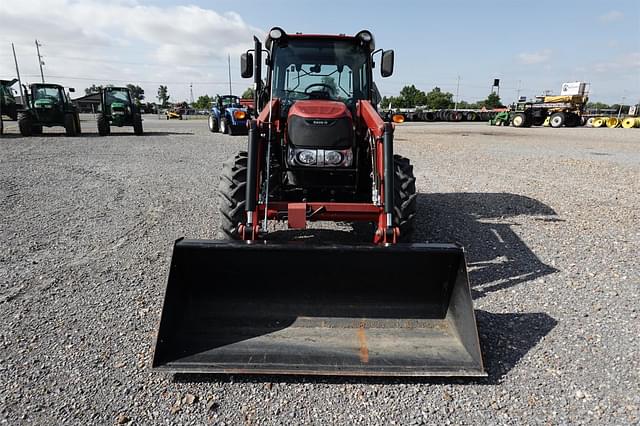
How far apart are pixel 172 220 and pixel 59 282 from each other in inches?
80.9

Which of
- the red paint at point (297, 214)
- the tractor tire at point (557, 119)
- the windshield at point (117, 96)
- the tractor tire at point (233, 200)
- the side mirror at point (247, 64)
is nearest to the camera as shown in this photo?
the red paint at point (297, 214)

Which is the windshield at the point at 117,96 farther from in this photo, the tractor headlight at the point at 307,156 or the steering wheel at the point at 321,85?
the tractor headlight at the point at 307,156

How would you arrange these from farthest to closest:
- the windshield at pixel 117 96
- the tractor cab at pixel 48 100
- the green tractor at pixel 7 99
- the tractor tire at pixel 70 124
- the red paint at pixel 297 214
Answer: the green tractor at pixel 7 99 → the windshield at pixel 117 96 → the tractor tire at pixel 70 124 → the tractor cab at pixel 48 100 → the red paint at pixel 297 214

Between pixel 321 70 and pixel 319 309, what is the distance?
2.95 metres

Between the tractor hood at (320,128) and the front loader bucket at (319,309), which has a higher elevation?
the tractor hood at (320,128)

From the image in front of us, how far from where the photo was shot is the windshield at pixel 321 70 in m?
4.78

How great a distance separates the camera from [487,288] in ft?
12.5

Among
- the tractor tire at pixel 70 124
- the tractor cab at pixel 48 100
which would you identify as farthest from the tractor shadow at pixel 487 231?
the tractor cab at pixel 48 100

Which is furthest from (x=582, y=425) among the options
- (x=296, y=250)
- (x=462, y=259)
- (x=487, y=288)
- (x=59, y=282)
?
Answer: (x=59, y=282)

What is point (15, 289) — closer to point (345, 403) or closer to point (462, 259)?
point (345, 403)

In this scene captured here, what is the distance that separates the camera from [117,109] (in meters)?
18.8

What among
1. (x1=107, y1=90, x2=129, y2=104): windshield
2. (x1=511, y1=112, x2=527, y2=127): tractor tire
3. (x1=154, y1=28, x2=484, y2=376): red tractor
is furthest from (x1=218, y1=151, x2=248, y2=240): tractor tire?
(x1=511, y1=112, x2=527, y2=127): tractor tire

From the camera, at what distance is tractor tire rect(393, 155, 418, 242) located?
403 cm

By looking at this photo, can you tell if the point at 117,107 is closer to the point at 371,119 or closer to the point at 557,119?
the point at 371,119
